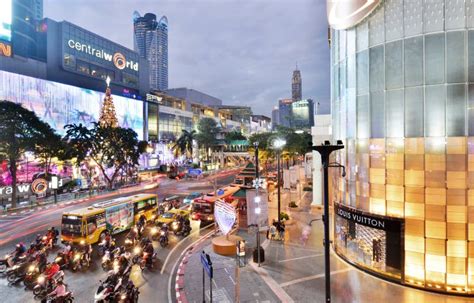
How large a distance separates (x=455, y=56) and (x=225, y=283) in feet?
55.0

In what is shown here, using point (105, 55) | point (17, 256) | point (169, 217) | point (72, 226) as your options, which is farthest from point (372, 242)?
point (105, 55)

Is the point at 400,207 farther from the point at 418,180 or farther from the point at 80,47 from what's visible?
the point at 80,47

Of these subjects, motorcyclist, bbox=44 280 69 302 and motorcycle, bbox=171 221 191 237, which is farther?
motorcycle, bbox=171 221 191 237

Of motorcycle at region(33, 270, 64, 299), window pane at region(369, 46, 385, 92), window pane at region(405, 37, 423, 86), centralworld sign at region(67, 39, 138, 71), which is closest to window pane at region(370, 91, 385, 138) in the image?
window pane at region(369, 46, 385, 92)

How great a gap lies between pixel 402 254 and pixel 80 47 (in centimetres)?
8441

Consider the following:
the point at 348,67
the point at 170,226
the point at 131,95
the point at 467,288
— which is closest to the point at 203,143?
the point at 131,95

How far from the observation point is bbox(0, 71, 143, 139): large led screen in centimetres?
5322

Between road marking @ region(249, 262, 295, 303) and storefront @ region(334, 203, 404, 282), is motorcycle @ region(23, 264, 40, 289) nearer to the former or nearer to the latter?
road marking @ region(249, 262, 295, 303)

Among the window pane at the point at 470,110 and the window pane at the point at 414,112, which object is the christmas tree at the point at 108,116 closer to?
the window pane at the point at 414,112

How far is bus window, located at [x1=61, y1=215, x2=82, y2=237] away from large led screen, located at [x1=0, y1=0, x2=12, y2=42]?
2099 inches

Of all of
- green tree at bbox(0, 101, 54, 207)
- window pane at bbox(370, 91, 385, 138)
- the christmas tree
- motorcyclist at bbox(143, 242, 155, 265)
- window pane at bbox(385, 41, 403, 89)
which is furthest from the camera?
the christmas tree

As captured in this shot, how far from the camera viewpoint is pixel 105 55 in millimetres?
82688

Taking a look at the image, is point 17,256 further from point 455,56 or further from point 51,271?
point 455,56

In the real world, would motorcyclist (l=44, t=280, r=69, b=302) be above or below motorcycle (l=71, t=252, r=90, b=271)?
above
